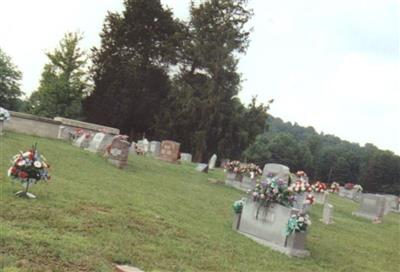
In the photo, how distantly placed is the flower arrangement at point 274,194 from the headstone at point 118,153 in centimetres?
835

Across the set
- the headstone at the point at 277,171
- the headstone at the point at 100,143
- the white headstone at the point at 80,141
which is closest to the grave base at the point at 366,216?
the headstone at the point at 277,171

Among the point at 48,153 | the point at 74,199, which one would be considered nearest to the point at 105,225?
the point at 74,199

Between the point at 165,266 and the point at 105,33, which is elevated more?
the point at 105,33

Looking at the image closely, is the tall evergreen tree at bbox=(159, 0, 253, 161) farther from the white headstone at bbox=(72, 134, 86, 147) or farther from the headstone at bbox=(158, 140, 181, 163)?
the white headstone at bbox=(72, 134, 86, 147)

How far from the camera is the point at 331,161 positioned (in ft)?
315

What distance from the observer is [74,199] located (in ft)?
30.5

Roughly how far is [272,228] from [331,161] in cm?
8927

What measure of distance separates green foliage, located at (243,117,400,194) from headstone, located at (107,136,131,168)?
64282 mm

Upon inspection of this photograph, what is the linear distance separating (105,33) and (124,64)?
3685 millimetres

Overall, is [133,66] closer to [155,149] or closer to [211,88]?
[211,88]

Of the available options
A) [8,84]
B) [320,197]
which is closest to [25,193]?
[320,197]

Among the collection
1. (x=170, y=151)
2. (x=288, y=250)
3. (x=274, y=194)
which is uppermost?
(x=170, y=151)

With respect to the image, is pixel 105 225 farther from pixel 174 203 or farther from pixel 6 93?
pixel 6 93

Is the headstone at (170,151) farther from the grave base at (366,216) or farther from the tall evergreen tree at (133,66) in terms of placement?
the tall evergreen tree at (133,66)
